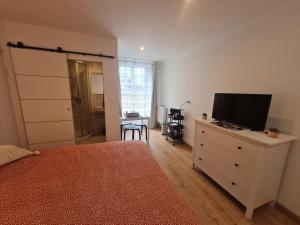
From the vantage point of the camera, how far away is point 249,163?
152 centimetres

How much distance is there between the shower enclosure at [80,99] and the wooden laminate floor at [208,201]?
1725mm

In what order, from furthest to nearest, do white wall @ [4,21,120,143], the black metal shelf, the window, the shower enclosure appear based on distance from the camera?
1. the window
2. the black metal shelf
3. the shower enclosure
4. white wall @ [4,21,120,143]

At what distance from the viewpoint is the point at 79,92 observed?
8.99 ft

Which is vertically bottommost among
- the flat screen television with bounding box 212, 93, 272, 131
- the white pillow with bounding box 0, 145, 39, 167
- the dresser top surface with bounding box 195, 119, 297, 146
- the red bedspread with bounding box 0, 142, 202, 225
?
the red bedspread with bounding box 0, 142, 202, 225

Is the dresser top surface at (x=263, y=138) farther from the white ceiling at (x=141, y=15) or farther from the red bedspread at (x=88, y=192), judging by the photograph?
the white ceiling at (x=141, y=15)

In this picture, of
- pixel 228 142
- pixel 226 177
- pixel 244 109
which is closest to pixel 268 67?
pixel 244 109

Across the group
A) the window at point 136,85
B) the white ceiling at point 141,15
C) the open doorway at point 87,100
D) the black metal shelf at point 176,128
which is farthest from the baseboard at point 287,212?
the window at point 136,85

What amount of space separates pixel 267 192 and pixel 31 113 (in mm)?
3648

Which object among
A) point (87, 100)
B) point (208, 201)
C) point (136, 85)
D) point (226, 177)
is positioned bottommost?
point (208, 201)

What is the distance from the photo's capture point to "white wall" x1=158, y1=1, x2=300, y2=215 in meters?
1.51

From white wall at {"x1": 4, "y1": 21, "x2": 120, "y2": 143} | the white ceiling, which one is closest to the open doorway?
white wall at {"x1": 4, "y1": 21, "x2": 120, "y2": 143}

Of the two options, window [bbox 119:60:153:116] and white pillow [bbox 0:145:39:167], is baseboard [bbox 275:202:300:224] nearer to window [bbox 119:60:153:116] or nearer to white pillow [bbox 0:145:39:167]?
white pillow [bbox 0:145:39:167]

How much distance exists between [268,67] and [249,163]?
1.22 metres

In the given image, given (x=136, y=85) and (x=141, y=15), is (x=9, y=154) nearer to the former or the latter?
(x=141, y=15)
